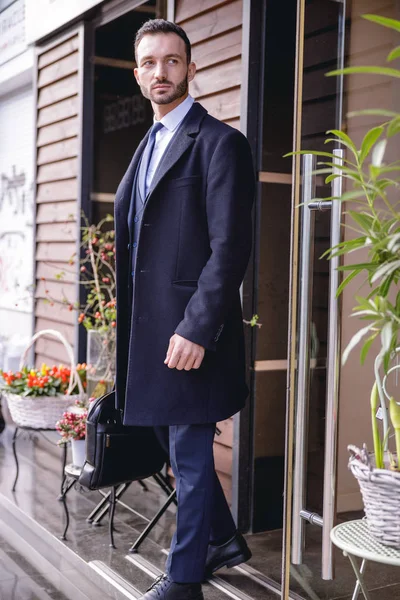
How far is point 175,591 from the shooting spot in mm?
2484

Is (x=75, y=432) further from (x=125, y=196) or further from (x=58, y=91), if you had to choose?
(x=58, y=91)

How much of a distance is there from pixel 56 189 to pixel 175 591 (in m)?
3.15

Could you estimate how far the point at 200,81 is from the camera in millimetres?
3586

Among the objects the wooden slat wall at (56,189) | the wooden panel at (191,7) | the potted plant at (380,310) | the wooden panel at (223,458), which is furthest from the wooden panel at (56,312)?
the potted plant at (380,310)

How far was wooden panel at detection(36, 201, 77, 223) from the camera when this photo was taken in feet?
15.9

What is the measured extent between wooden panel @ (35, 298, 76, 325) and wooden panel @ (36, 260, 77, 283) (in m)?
0.16

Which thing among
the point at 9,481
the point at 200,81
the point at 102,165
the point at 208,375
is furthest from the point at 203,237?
the point at 102,165

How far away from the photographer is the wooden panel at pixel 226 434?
339 cm

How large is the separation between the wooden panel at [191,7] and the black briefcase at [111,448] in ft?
5.64

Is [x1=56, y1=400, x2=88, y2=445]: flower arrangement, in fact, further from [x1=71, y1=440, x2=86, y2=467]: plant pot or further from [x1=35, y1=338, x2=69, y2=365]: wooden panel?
[x1=35, y1=338, x2=69, y2=365]: wooden panel

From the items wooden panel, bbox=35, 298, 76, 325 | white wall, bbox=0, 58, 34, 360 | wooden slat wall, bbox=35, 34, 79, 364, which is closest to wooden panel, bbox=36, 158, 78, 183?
wooden slat wall, bbox=35, 34, 79, 364

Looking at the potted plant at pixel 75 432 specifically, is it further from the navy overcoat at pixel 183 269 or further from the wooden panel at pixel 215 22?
the wooden panel at pixel 215 22

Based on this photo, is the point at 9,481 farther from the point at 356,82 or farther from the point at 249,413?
the point at 356,82

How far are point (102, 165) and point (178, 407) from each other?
8.42ft
